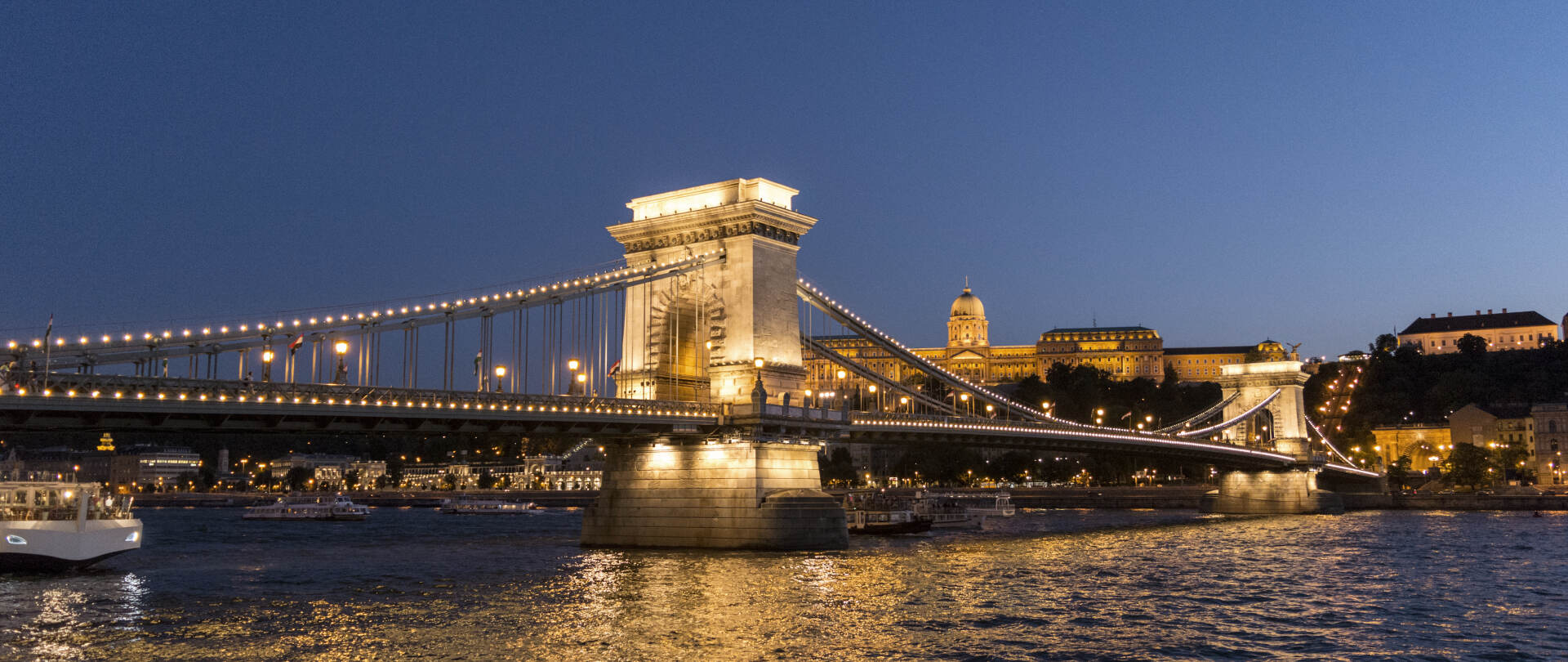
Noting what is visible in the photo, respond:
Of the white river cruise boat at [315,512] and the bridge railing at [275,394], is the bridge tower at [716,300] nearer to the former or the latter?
the bridge railing at [275,394]

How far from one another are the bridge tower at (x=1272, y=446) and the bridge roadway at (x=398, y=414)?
136 ft

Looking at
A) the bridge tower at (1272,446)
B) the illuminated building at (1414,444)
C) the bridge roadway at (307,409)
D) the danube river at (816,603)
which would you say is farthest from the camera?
the illuminated building at (1414,444)

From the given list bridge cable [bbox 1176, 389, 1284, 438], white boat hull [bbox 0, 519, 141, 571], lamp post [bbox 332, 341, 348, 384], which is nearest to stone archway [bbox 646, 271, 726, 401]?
lamp post [bbox 332, 341, 348, 384]

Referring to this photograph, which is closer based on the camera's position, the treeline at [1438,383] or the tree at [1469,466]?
the tree at [1469,466]

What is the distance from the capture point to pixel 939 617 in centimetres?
2831

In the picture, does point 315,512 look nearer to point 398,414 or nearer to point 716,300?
point 716,300

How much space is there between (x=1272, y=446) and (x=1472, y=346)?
348 ft

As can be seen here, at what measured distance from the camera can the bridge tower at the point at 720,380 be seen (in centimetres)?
4181

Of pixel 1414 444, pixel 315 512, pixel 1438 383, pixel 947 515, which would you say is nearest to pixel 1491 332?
pixel 1438 383

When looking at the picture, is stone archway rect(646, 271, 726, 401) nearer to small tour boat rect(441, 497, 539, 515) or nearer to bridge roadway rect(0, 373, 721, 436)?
bridge roadway rect(0, 373, 721, 436)

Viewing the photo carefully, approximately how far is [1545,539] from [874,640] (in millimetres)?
43781

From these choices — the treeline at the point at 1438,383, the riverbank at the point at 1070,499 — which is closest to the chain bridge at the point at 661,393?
the riverbank at the point at 1070,499

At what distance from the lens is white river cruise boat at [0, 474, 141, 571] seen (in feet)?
120

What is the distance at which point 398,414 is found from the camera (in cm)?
3300
